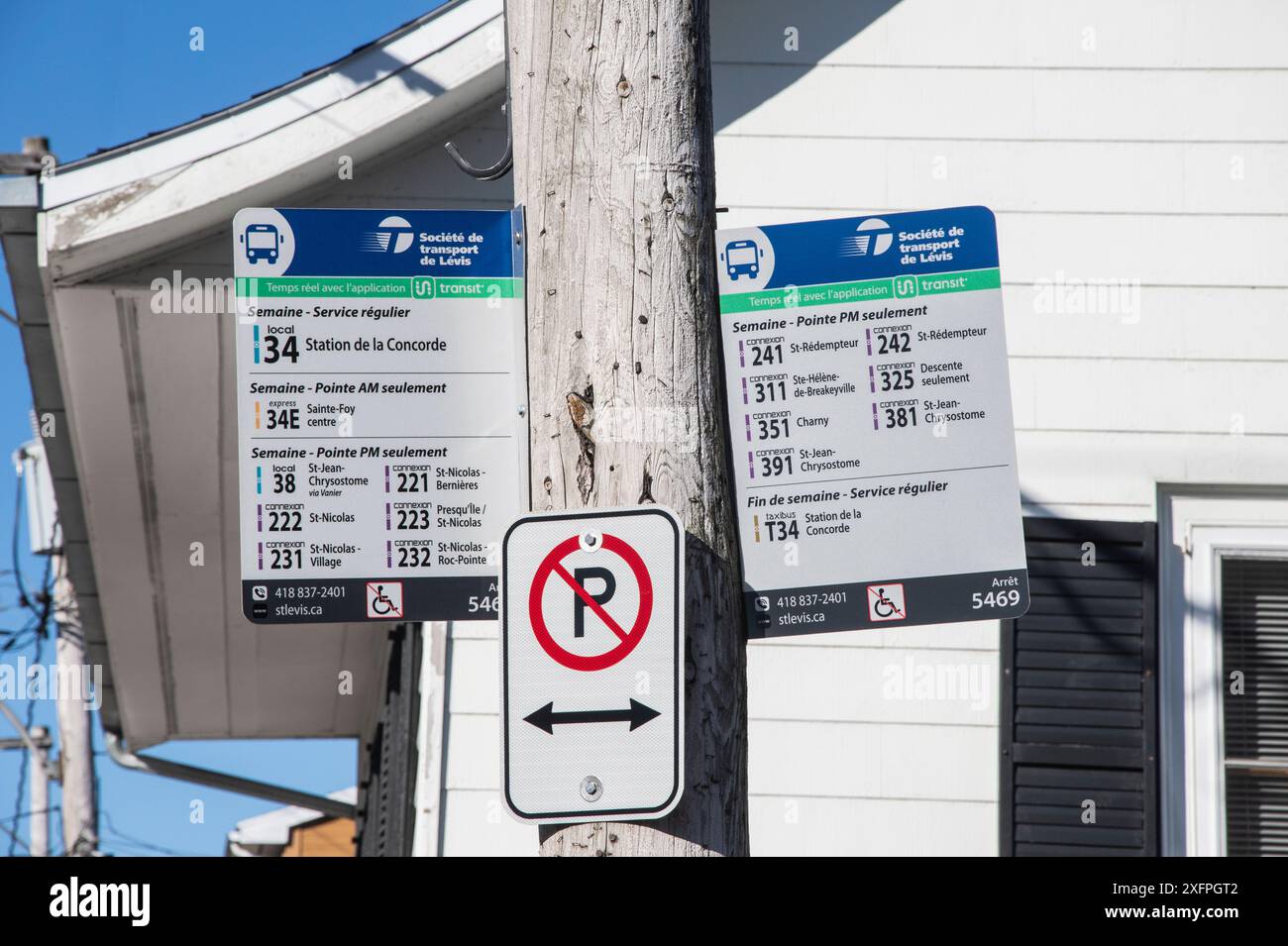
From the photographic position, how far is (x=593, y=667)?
85.9 inches

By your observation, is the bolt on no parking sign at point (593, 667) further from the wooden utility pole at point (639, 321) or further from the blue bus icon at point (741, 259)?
the blue bus icon at point (741, 259)

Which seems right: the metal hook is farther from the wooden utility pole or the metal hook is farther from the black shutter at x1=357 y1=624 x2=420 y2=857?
the black shutter at x1=357 y1=624 x2=420 y2=857

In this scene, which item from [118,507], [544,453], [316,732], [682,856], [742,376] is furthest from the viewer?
[316,732]

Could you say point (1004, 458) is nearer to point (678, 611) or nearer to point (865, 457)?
point (865, 457)

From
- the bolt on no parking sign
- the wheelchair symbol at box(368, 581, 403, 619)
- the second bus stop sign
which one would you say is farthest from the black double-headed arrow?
the wheelchair symbol at box(368, 581, 403, 619)

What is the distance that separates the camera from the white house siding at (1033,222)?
4484 millimetres

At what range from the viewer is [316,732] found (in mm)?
9797

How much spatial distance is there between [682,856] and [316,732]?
8079 mm

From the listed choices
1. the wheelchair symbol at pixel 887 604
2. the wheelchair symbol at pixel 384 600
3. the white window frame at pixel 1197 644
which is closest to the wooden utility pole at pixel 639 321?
the wheelchair symbol at pixel 887 604

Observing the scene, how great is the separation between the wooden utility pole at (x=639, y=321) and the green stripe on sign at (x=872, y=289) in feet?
0.66

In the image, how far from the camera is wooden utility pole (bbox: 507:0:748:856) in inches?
86.7
